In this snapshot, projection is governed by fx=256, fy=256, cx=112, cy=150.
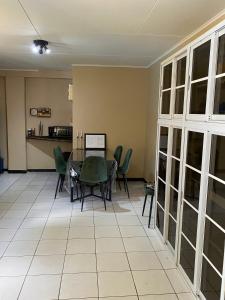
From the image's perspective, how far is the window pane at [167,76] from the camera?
9.95 feet

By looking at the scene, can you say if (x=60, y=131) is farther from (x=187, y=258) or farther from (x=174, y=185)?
(x=187, y=258)

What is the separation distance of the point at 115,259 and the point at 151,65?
409 cm

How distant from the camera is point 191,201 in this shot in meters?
2.34

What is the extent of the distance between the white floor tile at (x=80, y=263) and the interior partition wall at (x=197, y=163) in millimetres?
883

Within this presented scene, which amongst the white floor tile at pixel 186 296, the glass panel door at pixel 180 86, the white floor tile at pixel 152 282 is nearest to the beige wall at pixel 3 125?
the glass panel door at pixel 180 86

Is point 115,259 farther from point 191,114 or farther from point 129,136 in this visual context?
point 129,136

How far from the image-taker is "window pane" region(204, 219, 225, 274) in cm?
187

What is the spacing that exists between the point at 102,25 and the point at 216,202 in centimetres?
240

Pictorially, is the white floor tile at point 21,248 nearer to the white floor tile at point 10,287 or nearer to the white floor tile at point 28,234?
the white floor tile at point 28,234

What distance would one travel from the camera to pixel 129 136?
5914 mm

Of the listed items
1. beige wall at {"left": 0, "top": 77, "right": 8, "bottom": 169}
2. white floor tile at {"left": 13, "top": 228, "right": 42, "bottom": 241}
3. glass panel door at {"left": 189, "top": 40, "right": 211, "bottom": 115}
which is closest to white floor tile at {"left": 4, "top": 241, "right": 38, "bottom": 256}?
white floor tile at {"left": 13, "top": 228, "right": 42, "bottom": 241}

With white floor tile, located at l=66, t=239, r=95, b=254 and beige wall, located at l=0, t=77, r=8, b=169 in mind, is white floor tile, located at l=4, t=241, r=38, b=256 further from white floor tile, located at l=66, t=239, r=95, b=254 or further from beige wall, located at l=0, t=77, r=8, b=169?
→ beige wall, located at l=0, t=77, r=8, b=169

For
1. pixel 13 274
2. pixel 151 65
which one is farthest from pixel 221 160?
pixel 151 65

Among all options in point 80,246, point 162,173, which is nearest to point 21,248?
point 80,246
